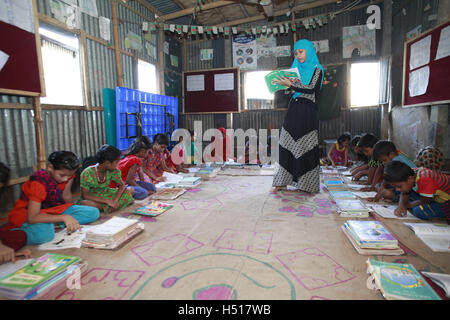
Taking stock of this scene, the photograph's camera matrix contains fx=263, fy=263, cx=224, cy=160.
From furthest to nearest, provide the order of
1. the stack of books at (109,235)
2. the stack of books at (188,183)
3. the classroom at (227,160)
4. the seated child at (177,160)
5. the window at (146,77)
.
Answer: the window at (146,77) → the seated child at (177,160) → the stack of books at (188,183) → the stack of books at (109,235) → the classroom at (227,160)

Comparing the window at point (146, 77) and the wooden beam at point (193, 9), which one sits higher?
the wooden beam at point (193, 9)

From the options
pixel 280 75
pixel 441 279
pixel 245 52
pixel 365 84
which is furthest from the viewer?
pixel 245 52

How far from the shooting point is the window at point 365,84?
6324mm

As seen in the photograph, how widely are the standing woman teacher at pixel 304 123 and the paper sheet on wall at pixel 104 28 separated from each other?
132 inches

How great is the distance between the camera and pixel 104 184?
2.78 metres

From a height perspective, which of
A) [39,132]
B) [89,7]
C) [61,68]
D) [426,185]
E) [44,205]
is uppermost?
[89,7]

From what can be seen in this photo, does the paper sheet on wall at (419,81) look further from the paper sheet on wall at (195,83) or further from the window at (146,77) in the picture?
the window at (146,77)

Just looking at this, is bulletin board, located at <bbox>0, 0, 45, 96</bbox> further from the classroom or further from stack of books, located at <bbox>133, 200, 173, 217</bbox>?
stack of books, located at <bbox>133, 200, 173, 217</bbox>

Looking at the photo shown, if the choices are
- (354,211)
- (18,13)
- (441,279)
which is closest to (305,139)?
(354,211)

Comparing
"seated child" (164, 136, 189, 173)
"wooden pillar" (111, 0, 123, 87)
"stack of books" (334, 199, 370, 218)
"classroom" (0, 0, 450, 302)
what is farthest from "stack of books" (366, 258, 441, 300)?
"wooden pillar" (111, 0, 123, 87)

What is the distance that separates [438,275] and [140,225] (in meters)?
2.01

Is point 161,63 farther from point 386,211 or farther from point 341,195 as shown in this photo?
point 386,211

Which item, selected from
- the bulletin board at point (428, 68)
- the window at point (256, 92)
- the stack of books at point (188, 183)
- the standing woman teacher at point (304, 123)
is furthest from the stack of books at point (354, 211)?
the window at point (256, 92)

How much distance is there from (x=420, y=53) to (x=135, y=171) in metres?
4.52
